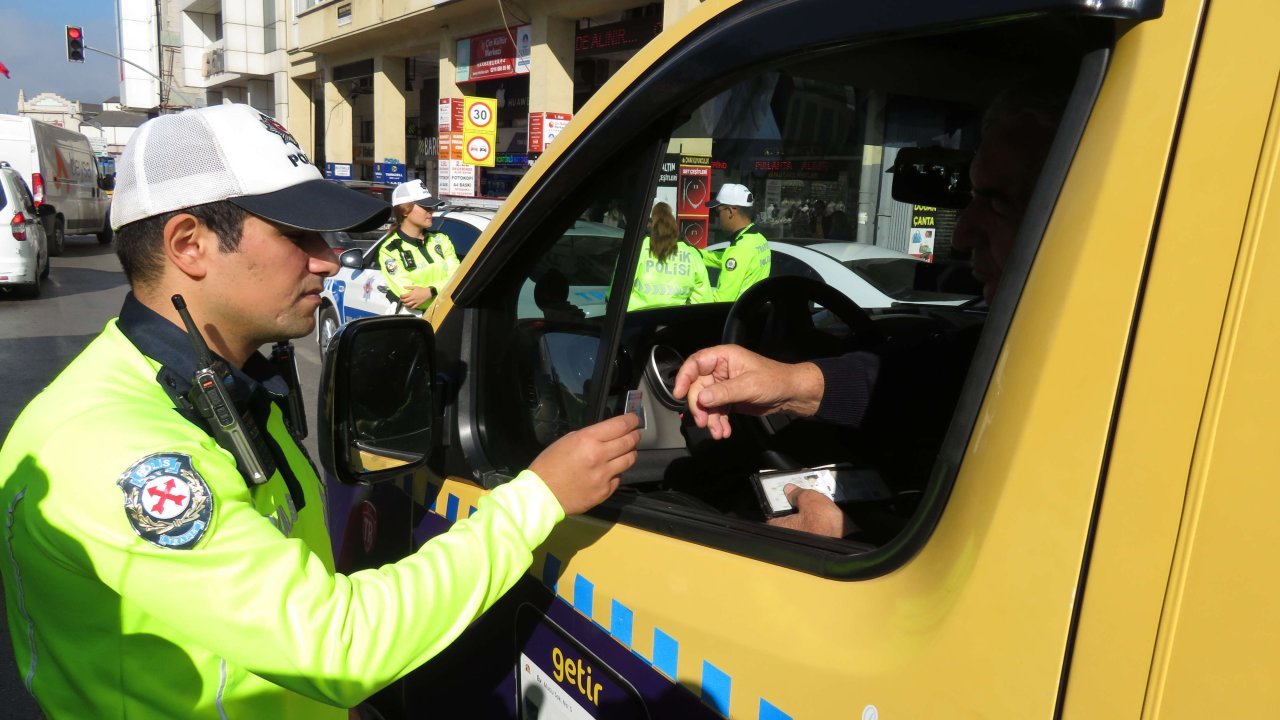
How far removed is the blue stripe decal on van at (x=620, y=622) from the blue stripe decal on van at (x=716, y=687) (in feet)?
0.53

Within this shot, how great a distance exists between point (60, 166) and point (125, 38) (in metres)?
38.2

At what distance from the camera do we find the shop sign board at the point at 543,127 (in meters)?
13.7

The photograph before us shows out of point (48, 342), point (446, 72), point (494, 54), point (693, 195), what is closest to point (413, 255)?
point (48, 342)

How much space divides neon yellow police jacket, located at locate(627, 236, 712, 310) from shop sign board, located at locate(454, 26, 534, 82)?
14.4 m

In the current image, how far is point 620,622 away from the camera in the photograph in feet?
4.13

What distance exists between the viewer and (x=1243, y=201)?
2.40 feet

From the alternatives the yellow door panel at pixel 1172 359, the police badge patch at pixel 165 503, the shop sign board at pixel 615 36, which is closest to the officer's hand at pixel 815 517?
the yellow door panel at pixel 1172 359

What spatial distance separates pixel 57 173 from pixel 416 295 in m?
15.3

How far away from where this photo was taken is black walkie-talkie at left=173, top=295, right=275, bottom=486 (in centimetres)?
123

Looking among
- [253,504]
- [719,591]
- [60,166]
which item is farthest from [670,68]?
[60,166]

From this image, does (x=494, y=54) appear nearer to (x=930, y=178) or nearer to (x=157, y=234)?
(x=930, y=178)

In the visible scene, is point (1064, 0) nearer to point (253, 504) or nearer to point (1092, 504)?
point (1092, 504)

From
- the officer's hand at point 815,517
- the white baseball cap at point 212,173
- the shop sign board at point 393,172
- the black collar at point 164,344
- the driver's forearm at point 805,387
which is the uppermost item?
the shop sign board at point 393,172

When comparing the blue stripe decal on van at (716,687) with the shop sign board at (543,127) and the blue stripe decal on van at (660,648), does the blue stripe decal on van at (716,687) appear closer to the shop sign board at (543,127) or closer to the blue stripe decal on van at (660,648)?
the blue stripe decal on van at (660,648)
